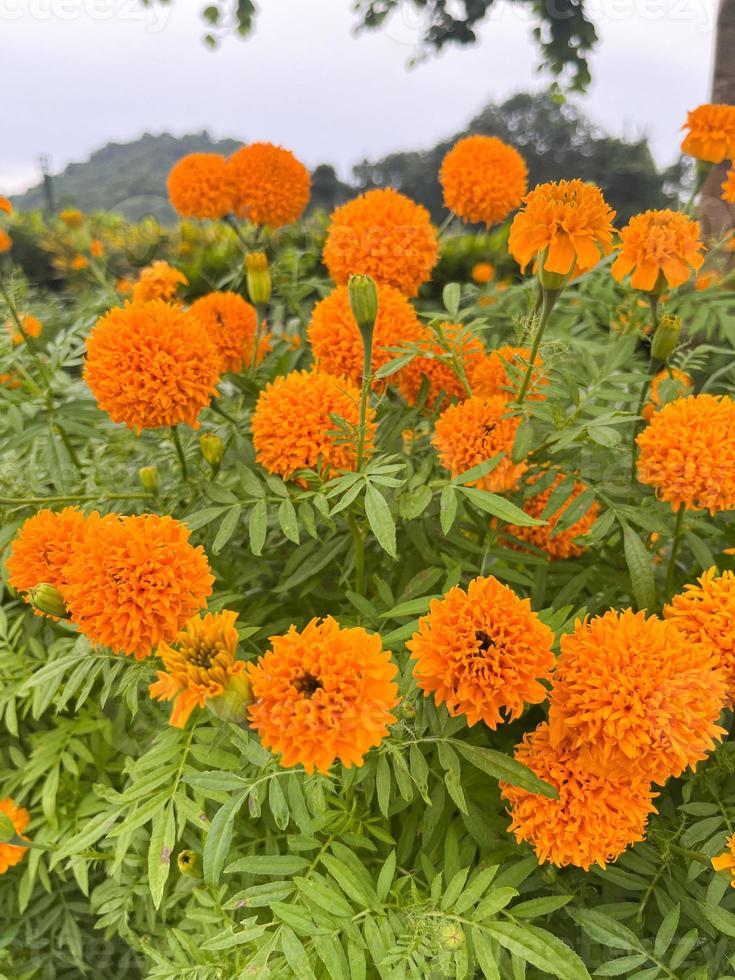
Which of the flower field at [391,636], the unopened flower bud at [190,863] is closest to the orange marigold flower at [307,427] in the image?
the flower field at [391,636]

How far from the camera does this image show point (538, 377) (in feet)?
3.45

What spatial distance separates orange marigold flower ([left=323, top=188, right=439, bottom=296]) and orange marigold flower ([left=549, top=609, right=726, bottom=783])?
0.74m

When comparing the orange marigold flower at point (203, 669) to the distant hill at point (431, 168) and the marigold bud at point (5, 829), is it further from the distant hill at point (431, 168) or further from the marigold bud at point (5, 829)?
the distant hill at point (431, 168)

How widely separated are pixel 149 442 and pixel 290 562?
644mm

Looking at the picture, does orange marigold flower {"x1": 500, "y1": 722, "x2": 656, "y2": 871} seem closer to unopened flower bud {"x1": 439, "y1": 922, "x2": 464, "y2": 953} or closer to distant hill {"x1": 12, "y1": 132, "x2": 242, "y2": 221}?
unopened flower bud {"x1": 439, "y1": 922, "x2": 464, "y2": 953}

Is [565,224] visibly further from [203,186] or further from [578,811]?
[203,186]

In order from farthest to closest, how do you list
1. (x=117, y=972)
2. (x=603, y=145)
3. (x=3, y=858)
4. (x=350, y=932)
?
1. (x=603, y=145)
2. (x=117, y=972)
3. (x=3, y=858)
4. (x=350, y=932)

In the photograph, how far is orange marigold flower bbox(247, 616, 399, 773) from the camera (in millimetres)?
673

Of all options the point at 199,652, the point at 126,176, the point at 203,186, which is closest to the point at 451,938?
the point at 199,652

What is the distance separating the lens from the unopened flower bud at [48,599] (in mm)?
921

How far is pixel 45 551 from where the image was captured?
101 centimetres

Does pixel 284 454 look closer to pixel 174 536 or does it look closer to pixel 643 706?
pixel 174 536

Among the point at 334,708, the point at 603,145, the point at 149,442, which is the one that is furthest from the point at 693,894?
the point at 603,145

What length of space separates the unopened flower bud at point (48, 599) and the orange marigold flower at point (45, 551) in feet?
0.13
